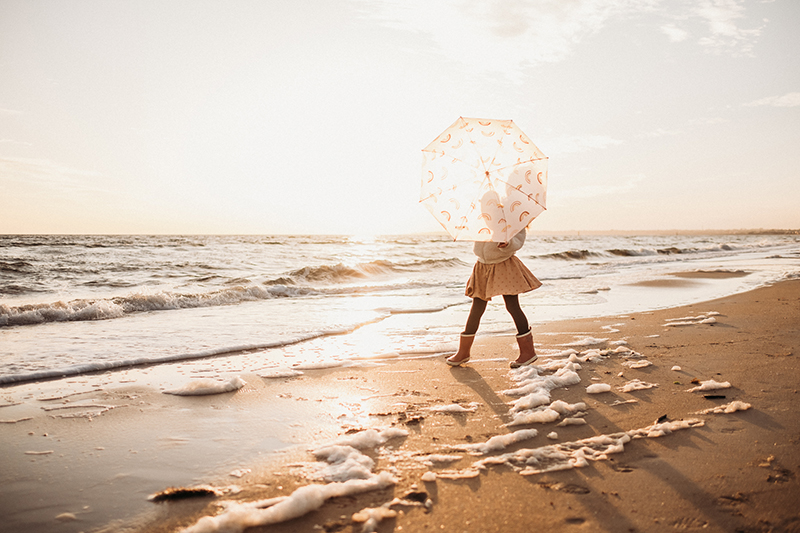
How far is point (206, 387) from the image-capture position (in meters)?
4.06

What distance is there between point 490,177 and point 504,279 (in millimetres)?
1053

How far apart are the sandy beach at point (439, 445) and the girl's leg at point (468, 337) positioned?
13 cm

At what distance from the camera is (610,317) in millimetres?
7445

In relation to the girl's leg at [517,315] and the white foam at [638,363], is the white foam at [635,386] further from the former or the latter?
the girl's leg at [517,315]

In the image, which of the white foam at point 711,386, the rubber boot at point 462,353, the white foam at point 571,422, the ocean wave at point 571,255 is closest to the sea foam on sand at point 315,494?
the white foam at point 571,422

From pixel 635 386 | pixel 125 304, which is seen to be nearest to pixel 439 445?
pixel 635 386

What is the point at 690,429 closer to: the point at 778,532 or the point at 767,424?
the point at 767,424

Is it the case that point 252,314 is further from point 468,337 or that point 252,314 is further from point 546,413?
point 546,413

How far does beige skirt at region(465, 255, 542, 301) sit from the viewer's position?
4.70 metres

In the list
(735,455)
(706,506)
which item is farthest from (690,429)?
(706,506)

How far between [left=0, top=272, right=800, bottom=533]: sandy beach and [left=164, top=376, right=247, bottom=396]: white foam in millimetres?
87

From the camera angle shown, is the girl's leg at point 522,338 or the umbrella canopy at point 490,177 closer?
the umbrella canopy at point 490,177

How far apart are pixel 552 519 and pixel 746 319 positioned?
6.10m

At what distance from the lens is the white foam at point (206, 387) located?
402 cm
